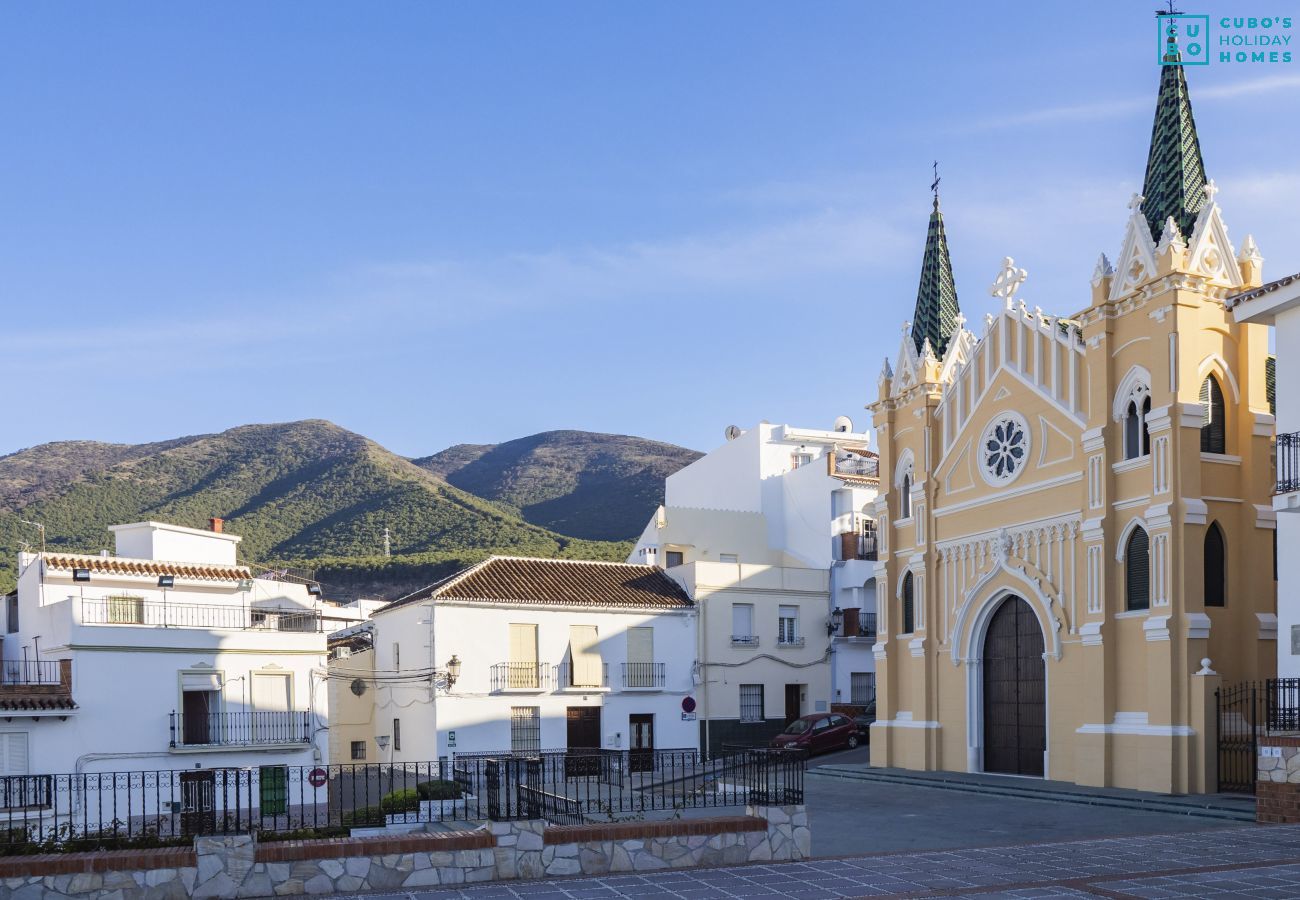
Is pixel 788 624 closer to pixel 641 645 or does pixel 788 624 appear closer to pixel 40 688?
pixel 641 645

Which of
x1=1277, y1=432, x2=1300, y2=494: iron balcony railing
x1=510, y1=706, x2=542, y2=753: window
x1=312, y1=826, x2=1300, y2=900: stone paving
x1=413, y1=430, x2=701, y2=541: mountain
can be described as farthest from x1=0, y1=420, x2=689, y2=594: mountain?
x1=312, y1=826, x2=1300, y2=900: stone paving

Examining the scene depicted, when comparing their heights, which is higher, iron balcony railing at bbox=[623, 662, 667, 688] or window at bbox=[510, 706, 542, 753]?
iron balcony railing at bbox=[623, 662, 667, 688]

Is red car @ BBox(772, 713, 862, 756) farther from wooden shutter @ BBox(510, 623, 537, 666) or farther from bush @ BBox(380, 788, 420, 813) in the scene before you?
bush @ BBox(380, 788, 420, 813)

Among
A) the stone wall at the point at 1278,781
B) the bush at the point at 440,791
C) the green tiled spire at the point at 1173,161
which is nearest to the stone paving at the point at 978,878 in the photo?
the stone wall at the point at 1278,781

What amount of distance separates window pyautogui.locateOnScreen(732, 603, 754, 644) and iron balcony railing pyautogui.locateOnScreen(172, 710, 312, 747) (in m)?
13.4

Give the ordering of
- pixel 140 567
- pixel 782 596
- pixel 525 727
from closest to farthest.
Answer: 1. pixel 140 567
2. pixel 525 727
3. pixel 782 596

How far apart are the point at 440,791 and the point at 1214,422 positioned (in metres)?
14.8

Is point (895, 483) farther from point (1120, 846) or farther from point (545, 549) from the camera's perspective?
point (545, 549)

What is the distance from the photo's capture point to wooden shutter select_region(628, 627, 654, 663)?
37281mm

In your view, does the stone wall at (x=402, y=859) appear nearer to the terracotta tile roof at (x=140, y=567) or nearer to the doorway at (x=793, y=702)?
the terracotta tile roof at (x=140, y=567)

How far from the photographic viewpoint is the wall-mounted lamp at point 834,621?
4000cm

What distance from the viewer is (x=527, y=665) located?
35.7 meters

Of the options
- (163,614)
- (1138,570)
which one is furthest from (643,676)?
(1138,570)

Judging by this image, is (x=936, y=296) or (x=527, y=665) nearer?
(x=936, y=296)
